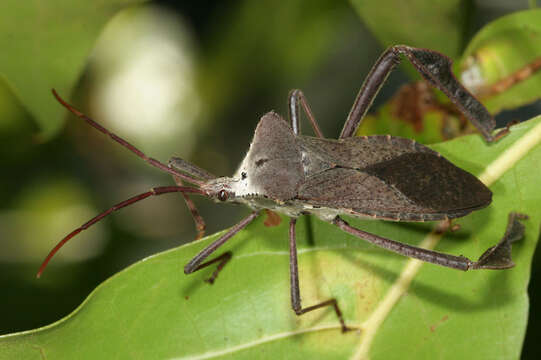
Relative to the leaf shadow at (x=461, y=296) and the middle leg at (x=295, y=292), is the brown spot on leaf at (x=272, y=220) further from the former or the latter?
the leaf shadow at (x=461, y=296)

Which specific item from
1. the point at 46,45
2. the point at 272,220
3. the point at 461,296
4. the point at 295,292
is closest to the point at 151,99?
the point at 46,45

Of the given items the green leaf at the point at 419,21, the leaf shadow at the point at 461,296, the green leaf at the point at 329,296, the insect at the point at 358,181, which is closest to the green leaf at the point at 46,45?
the insect at the point at 358,181

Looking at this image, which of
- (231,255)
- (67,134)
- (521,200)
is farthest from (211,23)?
(521,200)

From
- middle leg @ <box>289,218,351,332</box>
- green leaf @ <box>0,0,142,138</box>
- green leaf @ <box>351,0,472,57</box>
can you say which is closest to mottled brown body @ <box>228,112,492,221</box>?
middle leg @ <box>289,218,351,332</box>

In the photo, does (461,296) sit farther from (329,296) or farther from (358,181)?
(358,181)

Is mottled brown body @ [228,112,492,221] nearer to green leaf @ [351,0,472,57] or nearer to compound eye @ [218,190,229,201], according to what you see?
compound eye @ [218,190,229,201]

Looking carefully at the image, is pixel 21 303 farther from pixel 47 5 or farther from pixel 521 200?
pixel 521 200
